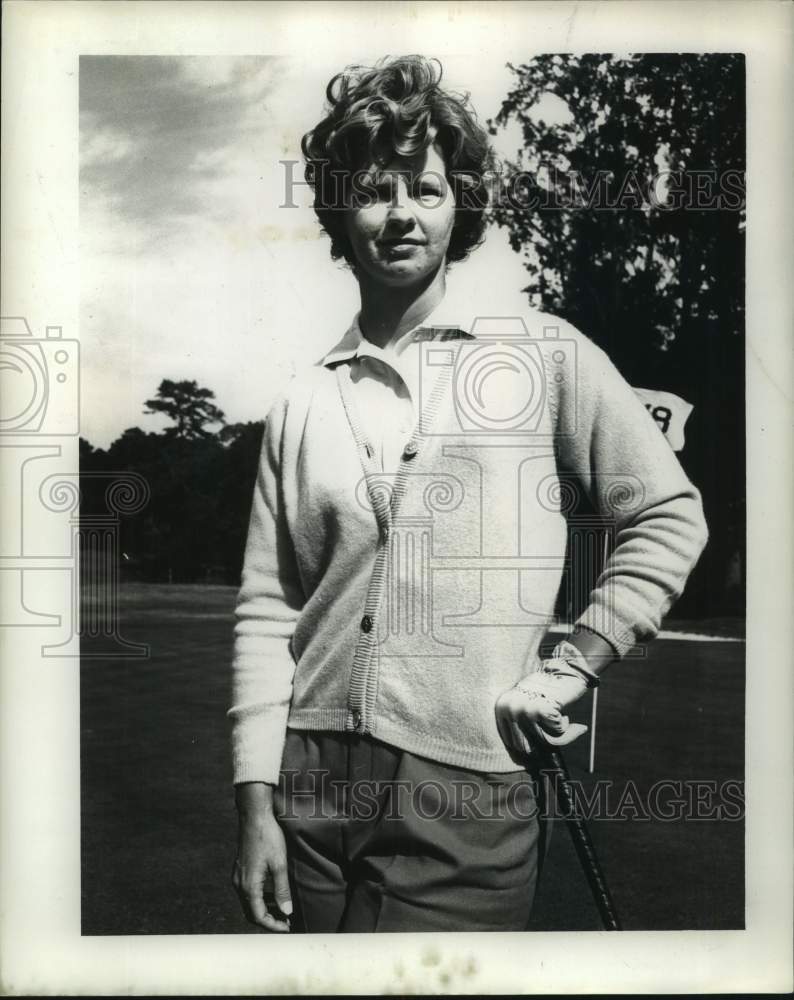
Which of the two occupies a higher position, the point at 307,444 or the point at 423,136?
the point at 423,136

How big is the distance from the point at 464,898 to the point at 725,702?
2.47ft

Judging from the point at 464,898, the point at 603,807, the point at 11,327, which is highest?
the point at 11,327

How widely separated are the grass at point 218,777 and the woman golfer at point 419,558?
0.07m

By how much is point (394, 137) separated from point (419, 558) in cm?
94

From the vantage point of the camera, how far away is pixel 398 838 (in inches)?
93.6

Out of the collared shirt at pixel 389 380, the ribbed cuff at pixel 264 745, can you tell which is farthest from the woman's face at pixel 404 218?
the ribbed cuff at pixel 264 745

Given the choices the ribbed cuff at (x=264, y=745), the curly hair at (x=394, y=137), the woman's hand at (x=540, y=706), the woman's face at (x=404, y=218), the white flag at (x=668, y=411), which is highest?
the curly hair at (x=394, y=137)

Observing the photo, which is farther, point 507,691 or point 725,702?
point 725,702

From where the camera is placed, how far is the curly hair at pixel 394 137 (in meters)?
2.42

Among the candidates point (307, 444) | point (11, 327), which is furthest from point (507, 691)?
point (11, 327)

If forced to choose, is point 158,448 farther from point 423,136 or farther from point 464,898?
point 464,898

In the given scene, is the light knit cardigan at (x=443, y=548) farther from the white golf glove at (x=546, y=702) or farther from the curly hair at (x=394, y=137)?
the curly hair at (x=394, y=137)

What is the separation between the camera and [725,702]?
99.7 inches

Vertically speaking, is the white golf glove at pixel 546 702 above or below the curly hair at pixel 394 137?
below
